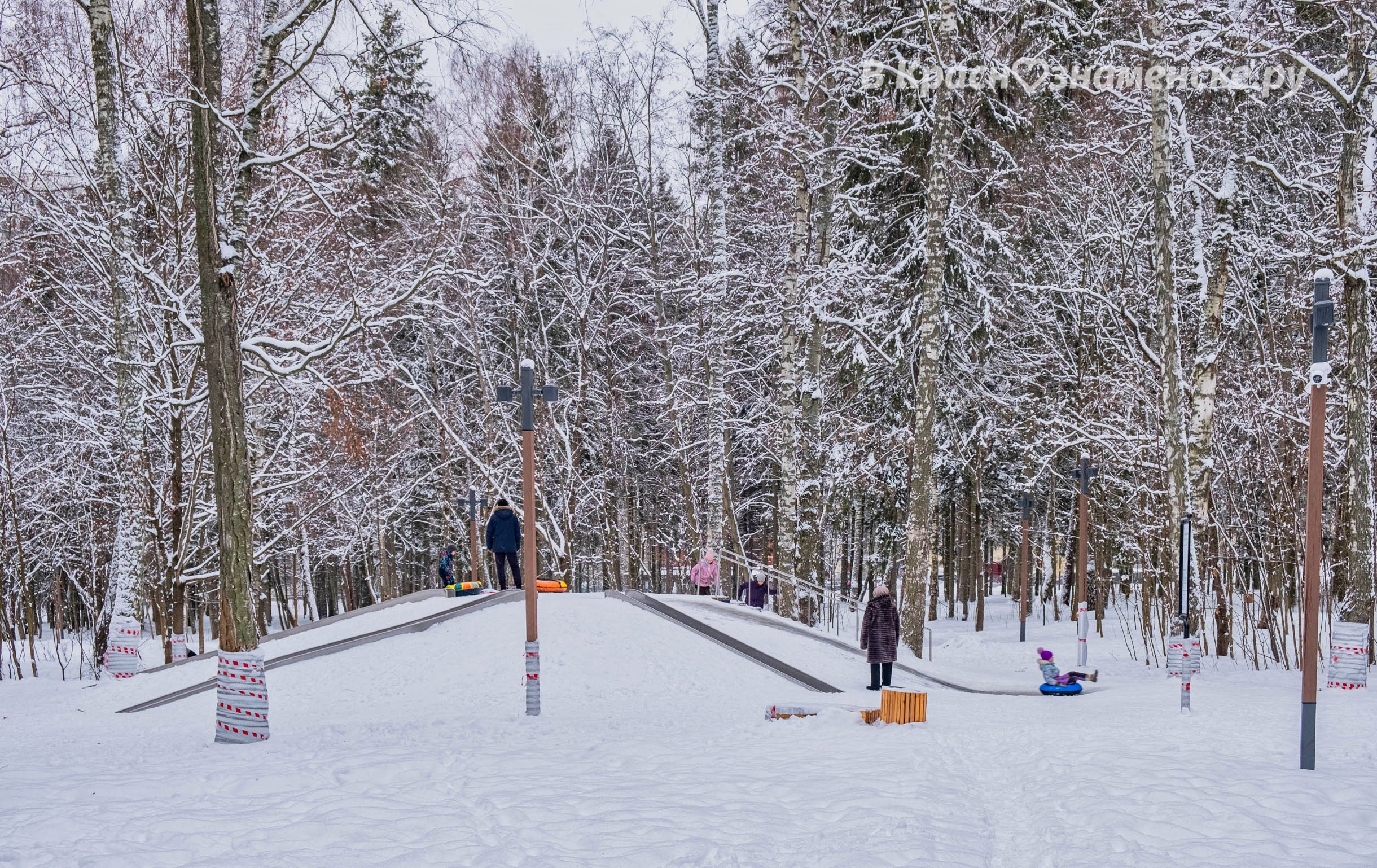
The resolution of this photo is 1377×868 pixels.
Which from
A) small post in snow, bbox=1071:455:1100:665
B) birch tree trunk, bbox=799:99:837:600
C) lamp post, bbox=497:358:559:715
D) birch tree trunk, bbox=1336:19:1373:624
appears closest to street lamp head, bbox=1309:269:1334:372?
birch tree trunk, bbox=1336:19:1373:624

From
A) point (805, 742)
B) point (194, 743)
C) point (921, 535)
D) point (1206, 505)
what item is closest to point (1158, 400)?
point (1206, 505)

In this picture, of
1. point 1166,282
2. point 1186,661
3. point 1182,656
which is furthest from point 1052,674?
point 1166,282

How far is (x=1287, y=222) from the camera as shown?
19.7 meters

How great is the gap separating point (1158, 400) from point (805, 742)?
14529 mm

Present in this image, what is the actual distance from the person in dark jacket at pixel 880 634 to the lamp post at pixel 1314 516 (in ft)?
19.7

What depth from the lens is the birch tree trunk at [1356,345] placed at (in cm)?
1376

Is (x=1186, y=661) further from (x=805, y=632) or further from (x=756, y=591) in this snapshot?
(x=756, y=591)

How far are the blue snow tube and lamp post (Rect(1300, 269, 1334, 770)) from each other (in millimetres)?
6564

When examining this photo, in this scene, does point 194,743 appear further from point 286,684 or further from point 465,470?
point 465,470

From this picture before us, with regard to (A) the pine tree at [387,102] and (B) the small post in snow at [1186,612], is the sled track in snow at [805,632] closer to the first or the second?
(B) the small post in snow at [1186,612]

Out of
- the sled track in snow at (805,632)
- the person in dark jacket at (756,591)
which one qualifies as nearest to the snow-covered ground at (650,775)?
the sled track in snow at (805,632)

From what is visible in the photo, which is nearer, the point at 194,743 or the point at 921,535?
the point at 194,743

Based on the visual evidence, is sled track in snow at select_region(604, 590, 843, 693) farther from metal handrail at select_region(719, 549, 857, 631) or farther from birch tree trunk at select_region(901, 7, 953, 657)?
birch tree trunk at select_region(901, 7, 953, 657)

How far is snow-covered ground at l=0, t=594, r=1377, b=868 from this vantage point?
237 inches
